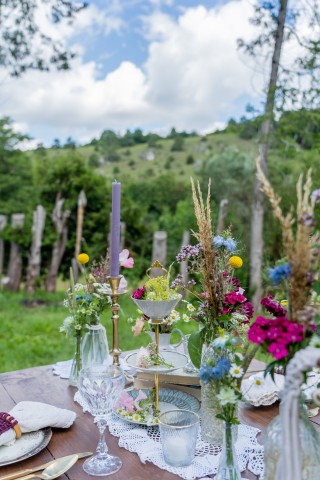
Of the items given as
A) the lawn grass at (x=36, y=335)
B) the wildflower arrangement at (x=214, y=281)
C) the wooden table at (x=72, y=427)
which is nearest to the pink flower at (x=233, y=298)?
the wildflower arrangement at (x=214, y=281)

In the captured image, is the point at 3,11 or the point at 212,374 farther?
the point at 3,11

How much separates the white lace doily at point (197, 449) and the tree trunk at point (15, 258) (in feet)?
16.7

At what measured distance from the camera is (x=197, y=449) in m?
1.04

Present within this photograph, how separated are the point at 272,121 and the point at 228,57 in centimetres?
148

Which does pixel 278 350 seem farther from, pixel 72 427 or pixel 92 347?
pixel 92 347

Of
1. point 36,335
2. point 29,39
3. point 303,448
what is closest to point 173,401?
point 303,448

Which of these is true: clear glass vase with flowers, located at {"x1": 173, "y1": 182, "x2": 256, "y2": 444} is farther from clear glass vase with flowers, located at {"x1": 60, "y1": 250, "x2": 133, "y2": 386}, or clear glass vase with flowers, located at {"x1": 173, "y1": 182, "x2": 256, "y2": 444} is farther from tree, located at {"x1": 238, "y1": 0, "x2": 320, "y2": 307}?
tree, located at {"x1": 238, "y1": 0, "x2": 320, "y2": 307}

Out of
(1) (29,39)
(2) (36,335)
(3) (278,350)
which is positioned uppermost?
(1) (29,39)

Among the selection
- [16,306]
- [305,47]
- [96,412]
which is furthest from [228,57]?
[96,412]

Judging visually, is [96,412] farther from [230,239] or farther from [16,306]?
[16,306]

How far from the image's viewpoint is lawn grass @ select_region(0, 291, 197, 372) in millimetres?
3412

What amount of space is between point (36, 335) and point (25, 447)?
3.18 meters

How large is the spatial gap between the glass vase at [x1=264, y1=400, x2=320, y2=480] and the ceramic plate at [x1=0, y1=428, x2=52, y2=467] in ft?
1.76

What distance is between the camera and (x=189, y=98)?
32.9 feet
